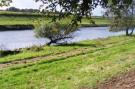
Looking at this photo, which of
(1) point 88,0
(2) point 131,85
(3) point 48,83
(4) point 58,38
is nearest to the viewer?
(1) point 88,0

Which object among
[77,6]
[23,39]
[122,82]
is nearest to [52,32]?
[23,39]

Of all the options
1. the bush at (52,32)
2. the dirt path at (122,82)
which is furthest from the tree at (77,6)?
the bush at (52,32)

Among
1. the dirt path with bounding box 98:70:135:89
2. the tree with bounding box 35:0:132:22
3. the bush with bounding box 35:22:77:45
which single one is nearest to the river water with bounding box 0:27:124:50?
the bush with bounding box 35:22:77:45

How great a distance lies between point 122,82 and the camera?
1402 centimetres

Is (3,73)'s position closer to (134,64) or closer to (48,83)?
(48,83)

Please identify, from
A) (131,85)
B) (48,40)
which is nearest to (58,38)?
(48,40)

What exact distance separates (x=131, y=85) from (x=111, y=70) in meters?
3.67

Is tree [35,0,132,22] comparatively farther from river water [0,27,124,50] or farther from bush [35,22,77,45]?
bush [35,22,77,45]

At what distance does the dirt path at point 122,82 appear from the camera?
13.4 metres

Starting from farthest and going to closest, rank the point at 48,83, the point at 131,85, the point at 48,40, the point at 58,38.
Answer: the point at 48,40, the point at 58,38, the point at 48,83, the point at 131,85

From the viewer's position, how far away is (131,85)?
13.3m

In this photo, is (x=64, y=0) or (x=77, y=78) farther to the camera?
(x=77, y=78)

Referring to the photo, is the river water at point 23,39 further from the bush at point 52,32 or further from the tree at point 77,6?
the tree at point 77,6

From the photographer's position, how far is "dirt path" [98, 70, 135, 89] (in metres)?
13.4
